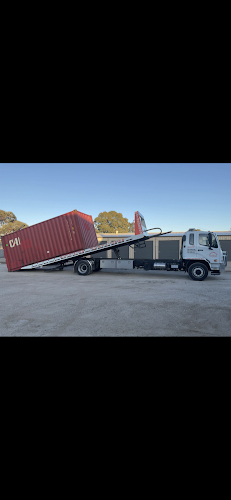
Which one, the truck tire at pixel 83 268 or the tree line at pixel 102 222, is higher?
the tree line at pixel 102 222

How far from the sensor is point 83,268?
1313cm

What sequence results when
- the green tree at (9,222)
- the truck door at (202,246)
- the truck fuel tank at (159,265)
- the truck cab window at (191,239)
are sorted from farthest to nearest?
the green tree at (9,222)
the truck fuel tank at (159,265)
the truck cab window at (191,239)
the truck door at (202,246)

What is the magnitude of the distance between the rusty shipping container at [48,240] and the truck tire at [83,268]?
0.79 meters

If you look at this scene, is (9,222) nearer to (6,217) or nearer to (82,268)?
(6,217)

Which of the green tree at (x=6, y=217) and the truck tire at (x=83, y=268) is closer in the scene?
the truck tire at (x=83, y=268)

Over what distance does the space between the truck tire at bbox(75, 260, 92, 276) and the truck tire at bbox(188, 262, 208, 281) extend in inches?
211

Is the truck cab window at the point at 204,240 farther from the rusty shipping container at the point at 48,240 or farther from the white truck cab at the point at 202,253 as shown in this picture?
the rusty shipping container at the point at 48,240

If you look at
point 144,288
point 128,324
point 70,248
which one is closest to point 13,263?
point 70,248

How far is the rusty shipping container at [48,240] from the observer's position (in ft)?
41.7

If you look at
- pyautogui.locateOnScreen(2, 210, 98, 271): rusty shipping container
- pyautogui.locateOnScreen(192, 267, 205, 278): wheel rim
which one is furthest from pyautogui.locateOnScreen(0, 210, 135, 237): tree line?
pyautogui.locateOnScreen(192, 267, 205, 278): wheel rim

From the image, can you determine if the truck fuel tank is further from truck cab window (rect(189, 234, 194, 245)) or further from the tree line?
the tree line

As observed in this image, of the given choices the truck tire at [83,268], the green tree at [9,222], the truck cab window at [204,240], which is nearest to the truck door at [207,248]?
the truck cab window at [204,240]

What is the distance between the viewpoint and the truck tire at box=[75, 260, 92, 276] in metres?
12.9

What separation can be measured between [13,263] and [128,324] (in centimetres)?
1120
